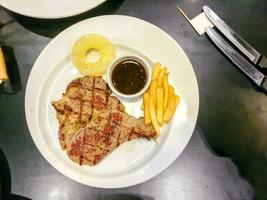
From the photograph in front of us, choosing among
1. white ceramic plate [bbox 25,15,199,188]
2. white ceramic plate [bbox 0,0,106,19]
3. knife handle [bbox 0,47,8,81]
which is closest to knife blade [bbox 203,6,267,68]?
white ceramic plate [bbox 25,15,199,188]

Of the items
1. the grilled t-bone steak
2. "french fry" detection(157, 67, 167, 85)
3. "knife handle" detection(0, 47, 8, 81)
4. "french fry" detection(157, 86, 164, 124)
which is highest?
"french fry" detection(157, 67, 167, 85)

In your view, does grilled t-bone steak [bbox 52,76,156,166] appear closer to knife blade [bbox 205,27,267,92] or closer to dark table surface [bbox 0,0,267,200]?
dark table surface [bbox 0,0,267,200]

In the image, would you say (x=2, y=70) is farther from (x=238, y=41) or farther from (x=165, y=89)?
(x=238, y=41)

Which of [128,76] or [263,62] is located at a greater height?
[263,62]

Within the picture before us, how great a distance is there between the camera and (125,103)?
1.56m

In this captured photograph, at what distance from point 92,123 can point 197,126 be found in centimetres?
40

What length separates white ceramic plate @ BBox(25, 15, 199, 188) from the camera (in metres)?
1.47

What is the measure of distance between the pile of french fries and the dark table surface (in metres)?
0.15

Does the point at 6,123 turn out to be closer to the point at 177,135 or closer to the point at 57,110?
the point at 57,110

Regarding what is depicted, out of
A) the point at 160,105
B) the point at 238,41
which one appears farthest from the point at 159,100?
the point at 238,41

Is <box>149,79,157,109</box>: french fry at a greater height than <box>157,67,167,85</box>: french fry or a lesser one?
lesser

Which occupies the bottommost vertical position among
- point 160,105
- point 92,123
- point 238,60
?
point 92,123

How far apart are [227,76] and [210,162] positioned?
34 cm

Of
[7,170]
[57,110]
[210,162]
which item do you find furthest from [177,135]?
[7,170]
